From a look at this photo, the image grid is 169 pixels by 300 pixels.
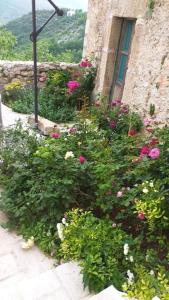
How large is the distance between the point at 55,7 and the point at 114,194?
327cm

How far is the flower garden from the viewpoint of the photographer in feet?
8.36

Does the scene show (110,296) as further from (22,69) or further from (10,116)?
(22,69)

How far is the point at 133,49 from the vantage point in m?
5.46

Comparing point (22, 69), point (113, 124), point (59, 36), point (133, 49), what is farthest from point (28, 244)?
point (59, 36)

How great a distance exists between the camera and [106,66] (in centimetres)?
648

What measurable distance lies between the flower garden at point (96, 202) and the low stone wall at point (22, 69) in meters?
3.84

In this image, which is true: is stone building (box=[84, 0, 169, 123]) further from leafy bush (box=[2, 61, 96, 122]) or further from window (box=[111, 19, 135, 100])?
leafy bush (box=[2, 61, 96, 122])

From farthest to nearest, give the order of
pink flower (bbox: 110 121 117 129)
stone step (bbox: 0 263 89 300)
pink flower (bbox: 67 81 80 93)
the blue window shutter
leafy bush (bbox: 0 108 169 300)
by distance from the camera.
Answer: pink flower (bbox: 67 81 80 93)
the blue window shutter
pink flower (bbox: 110 121 117 129)
leafy bush (bbox: 0 108 169 300)
stone step (bbox: 0 263 89 300)

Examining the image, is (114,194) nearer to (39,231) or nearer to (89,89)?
(39,231)

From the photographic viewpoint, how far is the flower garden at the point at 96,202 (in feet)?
8.36

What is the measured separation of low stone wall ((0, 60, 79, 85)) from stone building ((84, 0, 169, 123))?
0.72 metres

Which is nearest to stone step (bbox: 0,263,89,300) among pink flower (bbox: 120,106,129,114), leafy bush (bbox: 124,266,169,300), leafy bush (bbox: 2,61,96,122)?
leafy bush (bbox: 124,266,169,300)

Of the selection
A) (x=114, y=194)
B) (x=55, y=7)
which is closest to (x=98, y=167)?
(x=114, y=194)

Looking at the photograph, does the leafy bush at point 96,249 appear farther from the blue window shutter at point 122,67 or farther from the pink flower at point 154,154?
the blue window shutter at point 122,67
